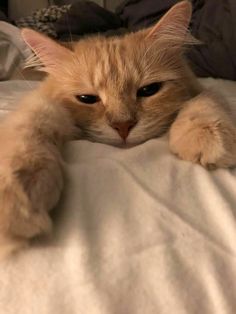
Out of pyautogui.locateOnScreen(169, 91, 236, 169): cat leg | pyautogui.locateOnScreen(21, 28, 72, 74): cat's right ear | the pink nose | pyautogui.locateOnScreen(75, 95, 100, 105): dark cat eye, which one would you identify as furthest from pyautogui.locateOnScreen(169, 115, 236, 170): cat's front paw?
pyautogui.locateOnScreen(21, 28, 72, 74): cat's right ear

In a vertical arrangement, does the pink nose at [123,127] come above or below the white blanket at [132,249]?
below

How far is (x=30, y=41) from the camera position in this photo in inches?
39.4

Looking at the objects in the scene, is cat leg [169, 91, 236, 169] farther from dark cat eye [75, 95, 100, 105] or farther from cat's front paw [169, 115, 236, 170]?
dark cat eye [75, 95, 100, 105]

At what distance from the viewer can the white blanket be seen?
1.72 ft

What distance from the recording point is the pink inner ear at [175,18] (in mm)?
955

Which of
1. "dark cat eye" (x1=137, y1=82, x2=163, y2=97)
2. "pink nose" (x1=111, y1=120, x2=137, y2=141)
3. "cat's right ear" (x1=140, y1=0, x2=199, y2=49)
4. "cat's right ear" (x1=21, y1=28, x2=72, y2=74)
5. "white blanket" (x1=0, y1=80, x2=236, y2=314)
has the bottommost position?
"pink nose" (x1=111, y1=120, x2=137, y2=141)

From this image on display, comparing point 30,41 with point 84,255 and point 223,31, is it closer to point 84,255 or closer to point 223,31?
point 84,255

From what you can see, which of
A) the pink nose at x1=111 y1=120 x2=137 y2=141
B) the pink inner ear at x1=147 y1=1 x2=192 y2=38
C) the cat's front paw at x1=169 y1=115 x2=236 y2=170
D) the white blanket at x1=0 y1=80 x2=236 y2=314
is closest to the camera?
the white blanket at x1=0 y1=80 x2=236 y2=314

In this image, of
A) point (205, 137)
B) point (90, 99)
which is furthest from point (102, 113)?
point (205, 137)

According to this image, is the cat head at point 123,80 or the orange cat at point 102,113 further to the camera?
the cat head at point 123,80

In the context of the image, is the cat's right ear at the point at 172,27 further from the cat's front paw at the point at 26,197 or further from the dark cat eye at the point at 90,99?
the cat's front paw at the point at 26,197

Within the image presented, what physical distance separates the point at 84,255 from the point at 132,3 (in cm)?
209

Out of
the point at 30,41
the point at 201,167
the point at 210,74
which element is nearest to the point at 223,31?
the point at 210,74

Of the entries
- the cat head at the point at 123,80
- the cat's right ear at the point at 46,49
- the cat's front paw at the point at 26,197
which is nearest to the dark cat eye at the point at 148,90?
the cat head at the point at 123,80
